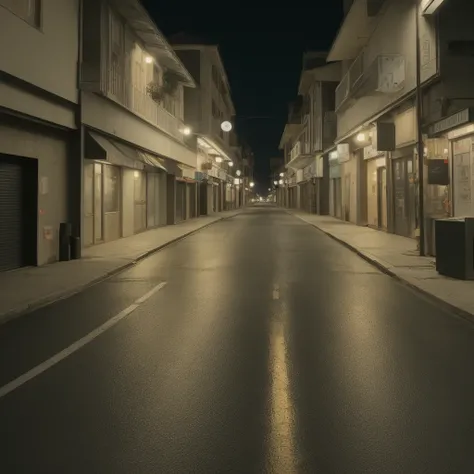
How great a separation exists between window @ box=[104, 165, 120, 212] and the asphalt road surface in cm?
1097

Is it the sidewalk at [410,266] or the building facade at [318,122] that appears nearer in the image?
the sidewalk at [410,266]

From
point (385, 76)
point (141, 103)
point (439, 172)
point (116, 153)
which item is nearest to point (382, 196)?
point (385, 76)

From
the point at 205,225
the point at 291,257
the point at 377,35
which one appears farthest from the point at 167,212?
the point at 291,257

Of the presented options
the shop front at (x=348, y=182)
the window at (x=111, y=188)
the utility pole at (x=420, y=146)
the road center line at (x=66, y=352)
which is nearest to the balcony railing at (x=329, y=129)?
the shop front at (x=348, y=182)

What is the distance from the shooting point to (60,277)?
1257cm

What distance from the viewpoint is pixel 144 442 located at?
420cm

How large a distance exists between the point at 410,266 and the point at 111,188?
11759mm

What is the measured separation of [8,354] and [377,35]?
891 inches

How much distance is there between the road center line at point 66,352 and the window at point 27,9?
668cm

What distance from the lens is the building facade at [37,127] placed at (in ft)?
40.9

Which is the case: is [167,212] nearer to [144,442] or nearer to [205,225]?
[205,225]

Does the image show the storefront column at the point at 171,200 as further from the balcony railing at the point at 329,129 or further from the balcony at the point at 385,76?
the balcony railing at the point at 329,129

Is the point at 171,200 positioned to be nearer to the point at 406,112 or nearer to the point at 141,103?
the point at 141,103

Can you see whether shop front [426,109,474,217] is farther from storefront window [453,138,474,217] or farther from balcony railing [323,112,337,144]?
balcony railing [323,112,337,144]
